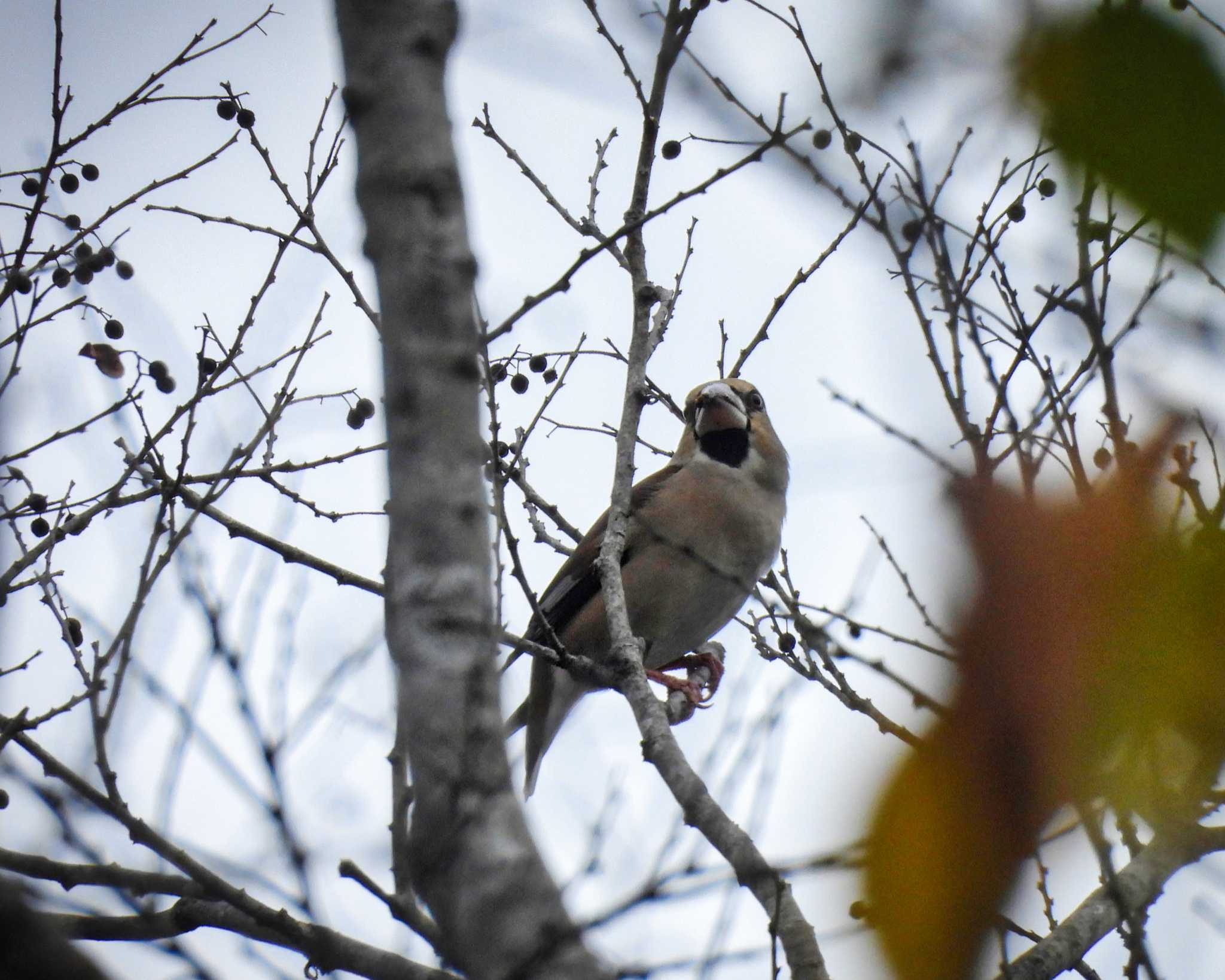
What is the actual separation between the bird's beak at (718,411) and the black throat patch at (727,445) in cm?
3

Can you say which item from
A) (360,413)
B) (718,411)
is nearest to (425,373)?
(360,413)

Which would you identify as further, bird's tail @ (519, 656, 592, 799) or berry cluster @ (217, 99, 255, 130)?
bird's tail @ (519, 656, 592, 799)

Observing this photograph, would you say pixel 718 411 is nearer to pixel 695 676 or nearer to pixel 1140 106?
pixel 695 676

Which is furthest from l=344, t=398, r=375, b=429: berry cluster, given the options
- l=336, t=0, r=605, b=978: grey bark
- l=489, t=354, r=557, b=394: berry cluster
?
l=336, t=0, r=605, b=978: grey bark

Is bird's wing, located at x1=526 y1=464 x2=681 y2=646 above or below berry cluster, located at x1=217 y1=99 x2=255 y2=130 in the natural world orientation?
below

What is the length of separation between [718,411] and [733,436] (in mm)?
188

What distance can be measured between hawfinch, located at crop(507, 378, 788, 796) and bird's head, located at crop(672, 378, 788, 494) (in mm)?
17

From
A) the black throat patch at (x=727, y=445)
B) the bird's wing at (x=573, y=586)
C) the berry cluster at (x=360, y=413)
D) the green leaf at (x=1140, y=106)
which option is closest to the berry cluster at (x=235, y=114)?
the berry cluster at (x=360, y=413)

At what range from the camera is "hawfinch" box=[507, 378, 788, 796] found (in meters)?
6.17

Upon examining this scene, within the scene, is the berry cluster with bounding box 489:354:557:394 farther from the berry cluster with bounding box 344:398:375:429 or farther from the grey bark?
the grey bark

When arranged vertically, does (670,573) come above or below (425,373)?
above

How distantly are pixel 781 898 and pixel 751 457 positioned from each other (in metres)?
4.58

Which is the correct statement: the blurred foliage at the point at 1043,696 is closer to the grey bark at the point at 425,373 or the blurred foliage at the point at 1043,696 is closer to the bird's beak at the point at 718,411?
the grey bark at the point at 425,373

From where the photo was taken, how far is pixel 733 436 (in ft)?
24.0
